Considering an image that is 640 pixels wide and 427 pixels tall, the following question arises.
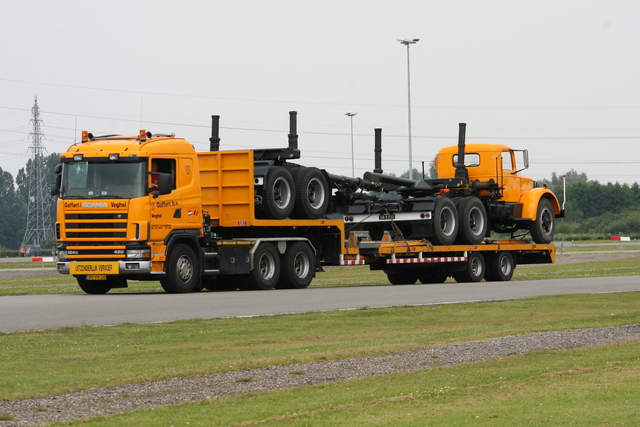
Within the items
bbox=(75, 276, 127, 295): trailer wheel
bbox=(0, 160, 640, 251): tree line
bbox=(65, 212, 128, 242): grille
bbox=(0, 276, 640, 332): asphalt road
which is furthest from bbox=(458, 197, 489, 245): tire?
bbox=(0, 160, 640, 251): tree line

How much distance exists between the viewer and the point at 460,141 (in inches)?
1136

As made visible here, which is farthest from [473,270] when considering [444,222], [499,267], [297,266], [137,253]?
[137,253]

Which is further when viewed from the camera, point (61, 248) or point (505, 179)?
point (505, 179)

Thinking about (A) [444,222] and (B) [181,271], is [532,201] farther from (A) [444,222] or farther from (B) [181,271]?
Answer: (B) [181,271]

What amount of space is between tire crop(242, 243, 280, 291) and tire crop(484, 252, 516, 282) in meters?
7.77

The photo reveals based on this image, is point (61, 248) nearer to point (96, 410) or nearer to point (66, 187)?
point (66, 187)

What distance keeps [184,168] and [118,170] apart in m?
1.65

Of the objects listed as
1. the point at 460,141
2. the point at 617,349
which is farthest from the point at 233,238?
the point at 617,349

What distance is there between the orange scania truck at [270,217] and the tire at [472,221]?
0.04 meters

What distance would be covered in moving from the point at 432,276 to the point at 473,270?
5.33 feet

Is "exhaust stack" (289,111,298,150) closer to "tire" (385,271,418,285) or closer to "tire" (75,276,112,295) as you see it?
"tire" (75,276,112,295)

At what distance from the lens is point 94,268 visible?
70.3ft

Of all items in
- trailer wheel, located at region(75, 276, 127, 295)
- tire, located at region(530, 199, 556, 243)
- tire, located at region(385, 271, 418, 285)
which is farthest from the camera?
tire, located at region(530, 199, 556, 243)

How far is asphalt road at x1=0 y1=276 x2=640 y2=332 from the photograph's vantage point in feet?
52.6
